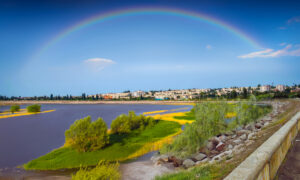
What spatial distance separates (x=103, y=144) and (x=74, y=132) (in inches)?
117

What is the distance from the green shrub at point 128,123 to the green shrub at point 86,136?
617 cm

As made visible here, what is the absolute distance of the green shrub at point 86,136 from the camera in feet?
59.6

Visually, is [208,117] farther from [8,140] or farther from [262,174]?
[8,140]

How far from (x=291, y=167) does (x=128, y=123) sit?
80.4 ft

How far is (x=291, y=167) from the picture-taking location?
15.6 feet

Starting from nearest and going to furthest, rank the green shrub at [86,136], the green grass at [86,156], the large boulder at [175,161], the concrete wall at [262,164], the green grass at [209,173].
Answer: the concrete wall at [262,164]
the green grass at [209,173]
the large boulder at [175,161]
the green grass at [86,156]
the green shrub at [86,136]

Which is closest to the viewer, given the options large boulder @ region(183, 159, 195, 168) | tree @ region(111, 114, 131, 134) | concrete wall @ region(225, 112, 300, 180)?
concrete wall @ region(225, 112, 300, 180)

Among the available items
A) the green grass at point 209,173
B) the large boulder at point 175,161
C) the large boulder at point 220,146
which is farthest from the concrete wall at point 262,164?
the large boulder at point 220,146

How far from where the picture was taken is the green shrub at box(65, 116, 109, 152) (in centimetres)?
1817

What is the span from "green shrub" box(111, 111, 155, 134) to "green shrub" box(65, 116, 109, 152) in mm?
6165

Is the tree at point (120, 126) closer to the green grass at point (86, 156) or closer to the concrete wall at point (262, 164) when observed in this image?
the green grass at point (86, 156)

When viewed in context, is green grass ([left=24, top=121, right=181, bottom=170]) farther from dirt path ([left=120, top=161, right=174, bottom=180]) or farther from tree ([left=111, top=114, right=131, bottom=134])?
dirt path ([left=120, top=161, right=174, bottom=180])

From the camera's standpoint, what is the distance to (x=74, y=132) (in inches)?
728

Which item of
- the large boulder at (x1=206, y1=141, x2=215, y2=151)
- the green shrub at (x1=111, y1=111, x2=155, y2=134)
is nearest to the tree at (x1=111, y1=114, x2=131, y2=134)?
the green shrub at (x1=111, y1=111, x2=155, y2=134)
